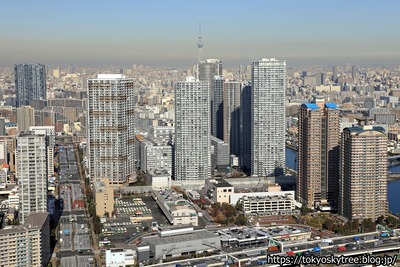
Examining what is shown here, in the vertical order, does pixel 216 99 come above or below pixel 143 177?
above

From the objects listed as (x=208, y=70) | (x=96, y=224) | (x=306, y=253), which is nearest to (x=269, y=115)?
(x=208, y=70)

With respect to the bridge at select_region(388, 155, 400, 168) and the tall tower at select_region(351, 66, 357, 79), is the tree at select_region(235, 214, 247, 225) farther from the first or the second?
the tall tower at select_region(351, 66, 357, 79)

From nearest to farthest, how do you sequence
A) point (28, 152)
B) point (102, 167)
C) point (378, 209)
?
point (28, 152), point (378, 209), point (102, 167)

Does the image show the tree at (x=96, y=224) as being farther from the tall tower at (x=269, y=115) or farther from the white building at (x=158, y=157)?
the tall tower at (x=269, y=115)

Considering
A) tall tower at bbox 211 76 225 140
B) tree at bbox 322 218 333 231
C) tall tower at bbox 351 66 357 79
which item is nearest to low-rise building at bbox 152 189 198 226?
tree at bbox 322 218 333 231

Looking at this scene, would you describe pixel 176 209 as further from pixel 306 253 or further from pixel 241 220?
pixel 306 253

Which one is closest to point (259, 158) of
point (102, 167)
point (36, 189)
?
point (102, 167)

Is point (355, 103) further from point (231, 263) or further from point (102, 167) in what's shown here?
point (231, 263)

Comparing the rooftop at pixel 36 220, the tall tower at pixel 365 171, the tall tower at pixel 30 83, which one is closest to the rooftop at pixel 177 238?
the rooftop at pixel 36 220
